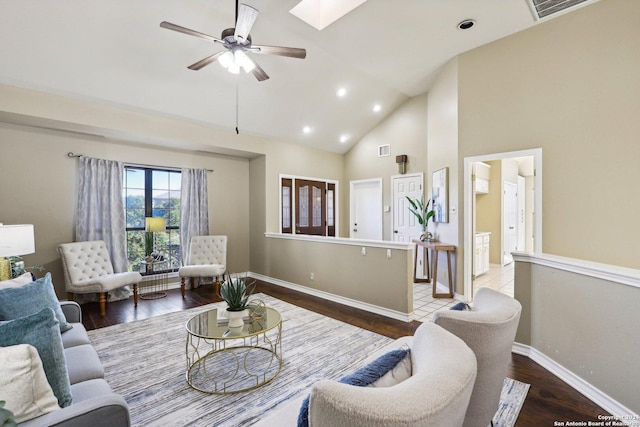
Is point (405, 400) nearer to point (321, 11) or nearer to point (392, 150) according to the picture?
point (321, 11)

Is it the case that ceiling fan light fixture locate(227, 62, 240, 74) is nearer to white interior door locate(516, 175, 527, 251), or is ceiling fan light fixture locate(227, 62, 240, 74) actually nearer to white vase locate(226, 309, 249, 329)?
white vase locate(226, 309, 249, 329)

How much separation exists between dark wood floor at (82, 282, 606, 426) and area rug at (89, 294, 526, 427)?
14cm

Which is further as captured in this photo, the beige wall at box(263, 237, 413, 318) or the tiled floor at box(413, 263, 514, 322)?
the tiled floor at box(413, 263, 514, 322)

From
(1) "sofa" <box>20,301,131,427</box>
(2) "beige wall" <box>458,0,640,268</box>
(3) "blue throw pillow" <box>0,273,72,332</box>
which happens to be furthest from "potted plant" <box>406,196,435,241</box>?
(3) "blue throw pillow" <box>0,273,72,332</box>

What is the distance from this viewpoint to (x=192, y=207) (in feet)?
17.9

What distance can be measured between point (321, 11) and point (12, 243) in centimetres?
416

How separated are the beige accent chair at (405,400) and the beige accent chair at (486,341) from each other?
51 centimetres

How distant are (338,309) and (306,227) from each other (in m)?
2.85

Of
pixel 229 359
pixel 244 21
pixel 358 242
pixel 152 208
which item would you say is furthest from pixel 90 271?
pixel 244 21

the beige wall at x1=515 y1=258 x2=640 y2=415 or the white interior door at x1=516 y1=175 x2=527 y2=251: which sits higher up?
the white interior door at x1=516 y1=175 x2=527 y2=251

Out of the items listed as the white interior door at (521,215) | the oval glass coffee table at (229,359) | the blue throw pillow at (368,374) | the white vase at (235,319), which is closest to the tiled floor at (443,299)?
the white interior door at (521,215)

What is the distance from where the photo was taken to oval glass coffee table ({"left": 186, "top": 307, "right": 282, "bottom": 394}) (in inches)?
90.3

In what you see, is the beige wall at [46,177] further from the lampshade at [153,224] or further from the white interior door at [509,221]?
the white interior door at [509,221]

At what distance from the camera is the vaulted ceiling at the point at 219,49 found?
3.03 m
